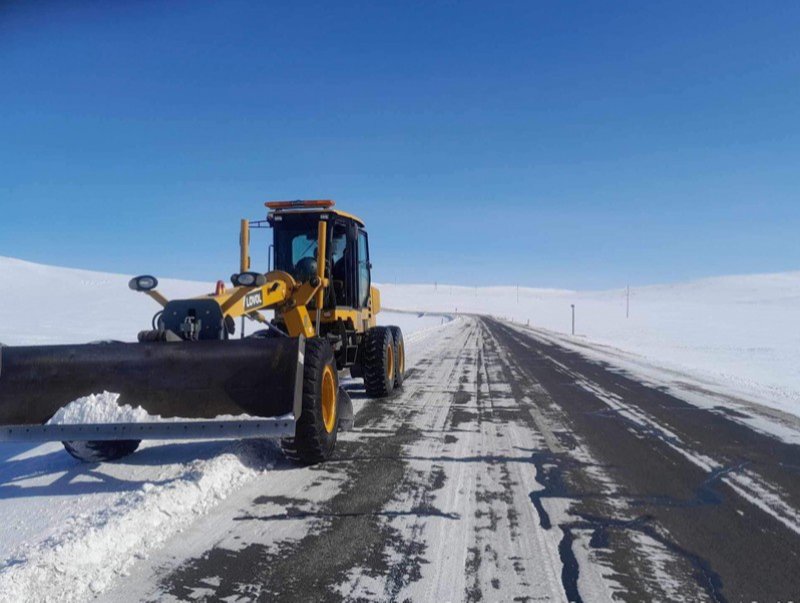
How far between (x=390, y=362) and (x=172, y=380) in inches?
208

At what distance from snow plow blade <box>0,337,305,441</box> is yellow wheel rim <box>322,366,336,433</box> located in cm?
66

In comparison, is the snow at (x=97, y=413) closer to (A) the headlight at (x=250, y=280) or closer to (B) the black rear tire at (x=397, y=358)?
(A) the headlight at (x=250, y=280)

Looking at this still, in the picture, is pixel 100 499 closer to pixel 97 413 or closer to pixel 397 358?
pixel 97 413

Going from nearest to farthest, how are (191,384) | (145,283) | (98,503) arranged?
(98,503) → (191,384) → (145,283)

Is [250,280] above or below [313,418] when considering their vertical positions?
above

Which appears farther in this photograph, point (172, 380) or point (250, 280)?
point (250, 280)

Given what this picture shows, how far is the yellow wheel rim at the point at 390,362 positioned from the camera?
941 cm

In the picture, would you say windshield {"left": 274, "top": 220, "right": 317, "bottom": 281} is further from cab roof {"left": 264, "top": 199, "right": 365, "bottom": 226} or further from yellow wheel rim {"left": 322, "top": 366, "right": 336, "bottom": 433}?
yellow wheel rim {"left": 322, "top": 366, "right": 336, "bottom": 433}

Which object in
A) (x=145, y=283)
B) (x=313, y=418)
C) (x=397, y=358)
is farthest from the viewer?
(x=397, y=358)

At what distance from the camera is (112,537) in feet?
11.2

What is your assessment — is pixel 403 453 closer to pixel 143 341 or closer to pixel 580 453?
pixel 580 453

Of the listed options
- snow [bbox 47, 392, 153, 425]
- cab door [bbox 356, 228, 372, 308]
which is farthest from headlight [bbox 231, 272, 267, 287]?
cab door [bbox 356, 228, 372, 308]

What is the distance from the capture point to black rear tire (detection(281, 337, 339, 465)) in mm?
4871

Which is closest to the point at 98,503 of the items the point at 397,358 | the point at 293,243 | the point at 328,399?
the point at 328,399
